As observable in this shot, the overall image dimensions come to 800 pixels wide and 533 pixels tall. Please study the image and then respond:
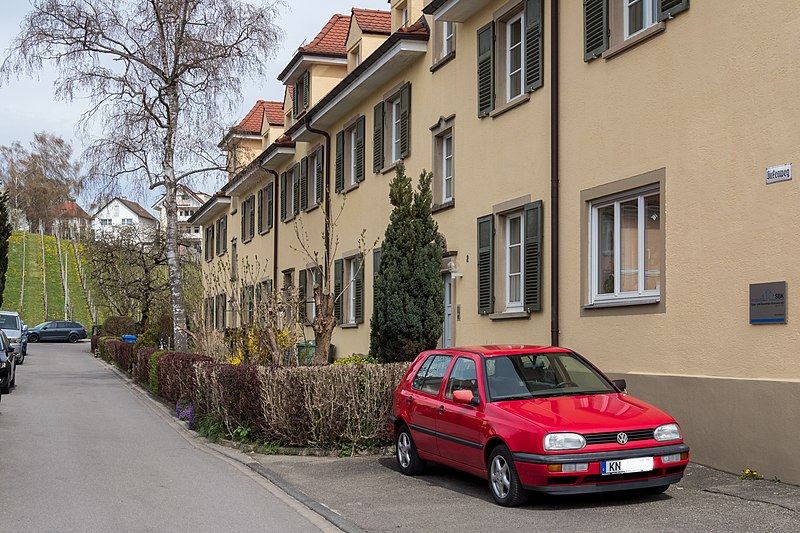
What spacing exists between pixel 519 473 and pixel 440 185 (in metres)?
10.8

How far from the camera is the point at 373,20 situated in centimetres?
2617

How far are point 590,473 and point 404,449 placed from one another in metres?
3.28

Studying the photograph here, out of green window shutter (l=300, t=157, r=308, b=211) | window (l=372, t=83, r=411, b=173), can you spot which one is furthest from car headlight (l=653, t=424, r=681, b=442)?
green window shutter (l=300, t=157, r=308, b=211)

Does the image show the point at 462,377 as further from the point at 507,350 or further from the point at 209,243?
the point at 209,243

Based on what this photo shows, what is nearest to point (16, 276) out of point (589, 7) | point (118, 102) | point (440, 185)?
point (118, 102)

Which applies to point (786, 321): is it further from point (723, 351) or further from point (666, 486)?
point (666, 486)

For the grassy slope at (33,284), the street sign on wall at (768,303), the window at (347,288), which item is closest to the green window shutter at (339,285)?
the window at (347,288)

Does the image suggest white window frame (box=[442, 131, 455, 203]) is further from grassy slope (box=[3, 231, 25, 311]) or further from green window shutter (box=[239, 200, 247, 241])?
grassy slope (box=[3, 231, 25, 311])

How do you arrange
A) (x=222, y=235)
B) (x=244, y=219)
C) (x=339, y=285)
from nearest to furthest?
(x=339, y=285), (x=244, y=219), (x=222, y=235)

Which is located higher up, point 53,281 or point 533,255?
point 53,281

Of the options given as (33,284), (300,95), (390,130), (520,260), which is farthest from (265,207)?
(33,284)

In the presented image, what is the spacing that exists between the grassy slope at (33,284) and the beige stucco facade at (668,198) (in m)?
71.1

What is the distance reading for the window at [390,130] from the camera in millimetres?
20844

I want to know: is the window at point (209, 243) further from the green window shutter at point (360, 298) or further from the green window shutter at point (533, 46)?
the green window shutter at point (533, 46)
